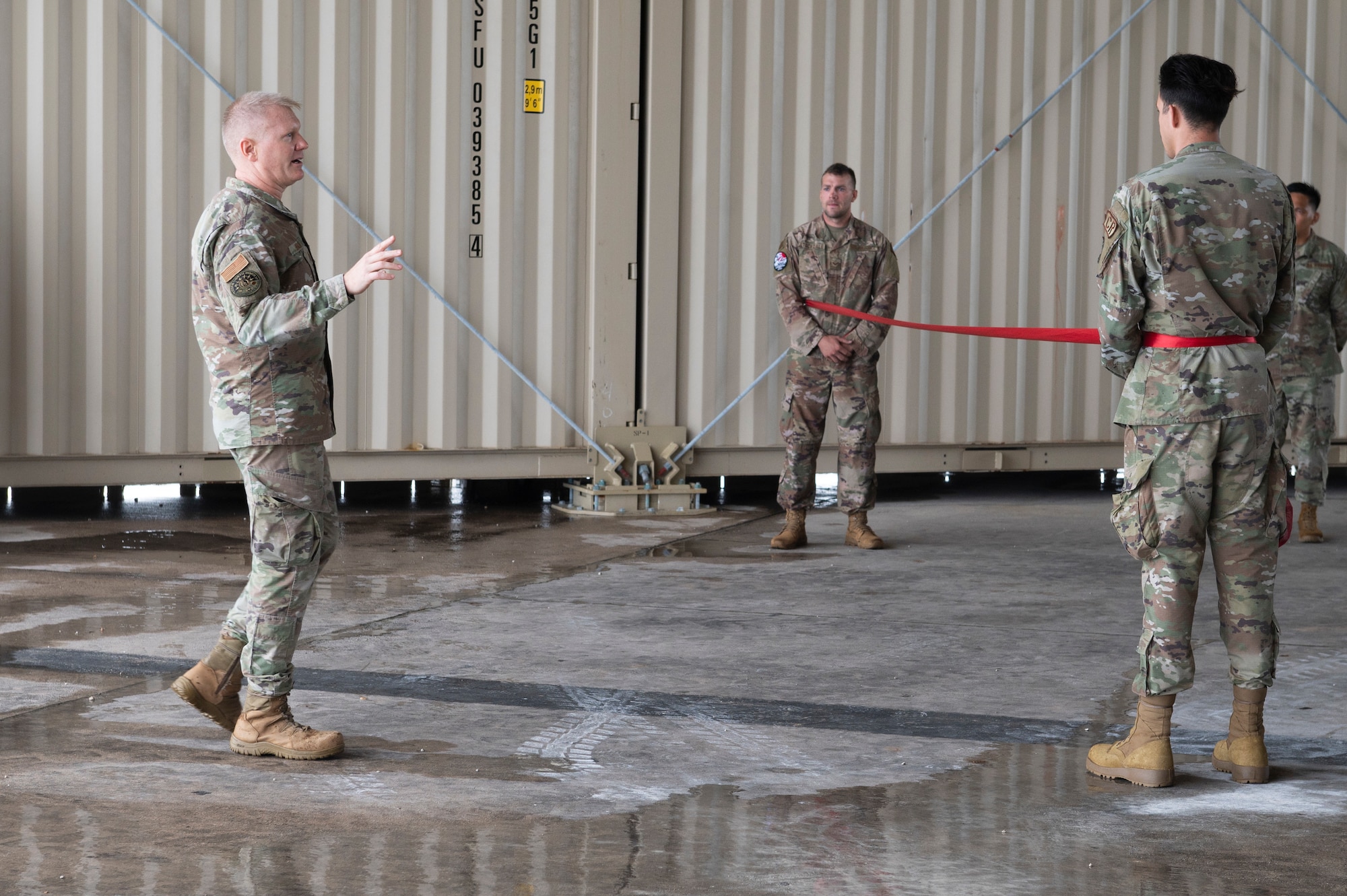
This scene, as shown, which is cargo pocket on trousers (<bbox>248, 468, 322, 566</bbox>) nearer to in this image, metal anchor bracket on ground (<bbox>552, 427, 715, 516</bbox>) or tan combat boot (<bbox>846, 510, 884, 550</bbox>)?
tan combat boot (<bbox>846, 510, 884, 550</bbox>)

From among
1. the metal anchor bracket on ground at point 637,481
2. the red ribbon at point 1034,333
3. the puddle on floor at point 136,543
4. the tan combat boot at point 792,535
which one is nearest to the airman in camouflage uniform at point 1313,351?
the red ribbon at point 1034,333

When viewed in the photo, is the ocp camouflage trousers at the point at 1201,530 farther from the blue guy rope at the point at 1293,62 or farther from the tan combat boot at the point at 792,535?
the blue guy rope at the point at 1293,62

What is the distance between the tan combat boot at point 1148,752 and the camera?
371 cm

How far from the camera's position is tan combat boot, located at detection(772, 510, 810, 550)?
24.7 feet

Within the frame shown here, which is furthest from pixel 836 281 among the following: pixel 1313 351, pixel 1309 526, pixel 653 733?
pixel 653 733

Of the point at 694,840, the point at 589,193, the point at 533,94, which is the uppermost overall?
the point at 533,94

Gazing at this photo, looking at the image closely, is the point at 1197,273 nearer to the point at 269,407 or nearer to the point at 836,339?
the point at 269,407

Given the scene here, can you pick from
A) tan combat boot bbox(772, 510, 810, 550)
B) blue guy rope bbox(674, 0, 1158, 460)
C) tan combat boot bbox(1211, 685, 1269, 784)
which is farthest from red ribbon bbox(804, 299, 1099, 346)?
blue guy rope bbox(674, 0, 1158, 460)

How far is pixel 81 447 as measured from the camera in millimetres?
8188

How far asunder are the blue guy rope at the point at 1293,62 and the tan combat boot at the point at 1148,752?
7394mm

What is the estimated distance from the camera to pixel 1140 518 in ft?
12.1

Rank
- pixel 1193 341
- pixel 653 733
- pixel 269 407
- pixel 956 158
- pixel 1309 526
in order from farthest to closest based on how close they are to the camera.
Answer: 1. pixel 956 158
2. pixel 1309 526
3. pixel 653 733
4. pixel 269 407
5. pixel 1193 341

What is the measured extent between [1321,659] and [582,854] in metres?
3.04

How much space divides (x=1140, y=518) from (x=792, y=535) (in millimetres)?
3898
